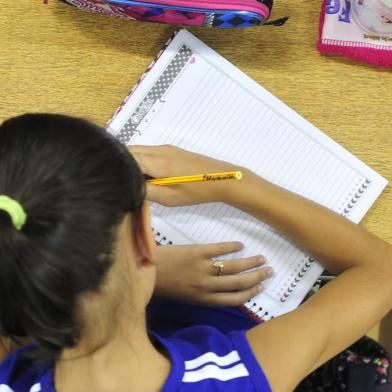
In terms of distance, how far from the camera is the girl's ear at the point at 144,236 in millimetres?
558

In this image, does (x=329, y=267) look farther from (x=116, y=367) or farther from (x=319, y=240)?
(x=116, y=367)

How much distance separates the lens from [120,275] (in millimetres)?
534

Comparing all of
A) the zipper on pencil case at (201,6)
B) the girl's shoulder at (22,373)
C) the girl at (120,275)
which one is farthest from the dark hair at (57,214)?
the zipper on pencil case at (201,6)

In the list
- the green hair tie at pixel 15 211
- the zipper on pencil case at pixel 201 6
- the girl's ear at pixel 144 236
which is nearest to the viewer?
the green hair tie at pixel 15 211

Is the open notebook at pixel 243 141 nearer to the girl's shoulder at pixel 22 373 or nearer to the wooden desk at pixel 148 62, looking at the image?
the wooden desk at pixel 148 62

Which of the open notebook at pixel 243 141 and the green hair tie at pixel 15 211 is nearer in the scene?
the green hair tie at pixel 15 211

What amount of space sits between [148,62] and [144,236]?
308 mm

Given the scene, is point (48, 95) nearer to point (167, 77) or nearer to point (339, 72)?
point (167, 77)

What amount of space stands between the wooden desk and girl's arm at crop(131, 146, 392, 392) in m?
0.05

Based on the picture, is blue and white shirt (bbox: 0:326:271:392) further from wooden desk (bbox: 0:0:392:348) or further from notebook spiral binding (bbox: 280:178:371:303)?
wooden desk (bbox: 0:0:392:348)

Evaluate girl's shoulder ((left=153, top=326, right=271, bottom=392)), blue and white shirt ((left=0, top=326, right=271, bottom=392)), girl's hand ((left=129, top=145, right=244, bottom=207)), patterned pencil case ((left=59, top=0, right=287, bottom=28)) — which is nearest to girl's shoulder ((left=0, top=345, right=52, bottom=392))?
blue and white shirt ((left=0, top=326, right=271, bottom=392))

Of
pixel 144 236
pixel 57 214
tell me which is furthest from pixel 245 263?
pixel 57 214

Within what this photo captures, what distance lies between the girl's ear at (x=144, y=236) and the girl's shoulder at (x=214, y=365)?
0.45 ft

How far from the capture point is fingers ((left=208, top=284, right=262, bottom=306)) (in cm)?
78
